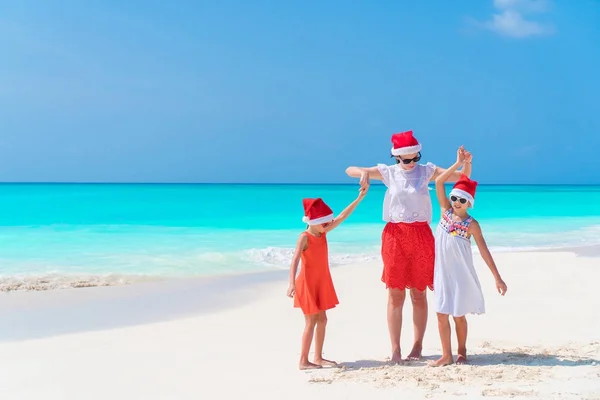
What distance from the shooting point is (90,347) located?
5.09m

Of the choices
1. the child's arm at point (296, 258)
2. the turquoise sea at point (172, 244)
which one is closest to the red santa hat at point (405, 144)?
the child's arm at point (296, 258)

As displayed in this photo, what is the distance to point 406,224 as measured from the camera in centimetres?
438

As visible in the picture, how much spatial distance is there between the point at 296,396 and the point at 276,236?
14.3 metres

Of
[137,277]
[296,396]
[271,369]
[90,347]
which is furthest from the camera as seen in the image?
[137,277]

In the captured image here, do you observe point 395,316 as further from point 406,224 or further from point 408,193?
point 408,193

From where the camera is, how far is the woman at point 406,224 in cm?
437

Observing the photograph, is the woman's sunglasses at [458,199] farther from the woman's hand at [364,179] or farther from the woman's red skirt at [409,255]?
the woman's hand at [364,179]

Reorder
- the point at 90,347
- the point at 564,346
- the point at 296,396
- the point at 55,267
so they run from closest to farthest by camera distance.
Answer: the point at 296,396 < the point at 564,346 < the point at 90,347 < the point at 55,267

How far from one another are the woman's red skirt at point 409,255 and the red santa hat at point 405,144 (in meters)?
0.50

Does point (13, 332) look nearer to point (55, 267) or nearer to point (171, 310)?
point (171, 310)

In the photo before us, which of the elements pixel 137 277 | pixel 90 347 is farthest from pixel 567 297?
pixel 137 277

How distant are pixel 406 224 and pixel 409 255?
22 centimetres

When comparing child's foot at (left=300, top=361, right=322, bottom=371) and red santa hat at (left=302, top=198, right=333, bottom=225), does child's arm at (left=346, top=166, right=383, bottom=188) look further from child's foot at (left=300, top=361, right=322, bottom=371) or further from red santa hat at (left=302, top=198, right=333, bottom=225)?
child's foot at (left=300, top=361, right=322, bottom=371)

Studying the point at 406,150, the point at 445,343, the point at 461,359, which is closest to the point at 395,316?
the point at 445,343
